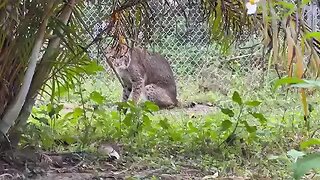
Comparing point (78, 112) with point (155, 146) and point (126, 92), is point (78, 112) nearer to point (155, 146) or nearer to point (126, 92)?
point (155, 146)

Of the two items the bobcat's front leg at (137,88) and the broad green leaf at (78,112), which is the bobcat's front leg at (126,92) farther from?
the broad green leaf at (78,112)

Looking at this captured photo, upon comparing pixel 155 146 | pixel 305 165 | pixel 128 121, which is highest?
pixel 305 165

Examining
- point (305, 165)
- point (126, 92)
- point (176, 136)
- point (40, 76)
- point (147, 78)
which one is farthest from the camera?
point (147, 78)

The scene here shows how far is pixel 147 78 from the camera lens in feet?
22.7

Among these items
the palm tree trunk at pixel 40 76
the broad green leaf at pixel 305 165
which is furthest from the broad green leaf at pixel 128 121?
the broad green leaf at pixel 305 165

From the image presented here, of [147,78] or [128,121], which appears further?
[147,78]

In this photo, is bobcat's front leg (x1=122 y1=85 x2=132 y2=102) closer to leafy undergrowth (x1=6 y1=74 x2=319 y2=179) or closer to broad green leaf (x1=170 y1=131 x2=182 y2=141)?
leafy undergrowth (x1=6 y1=74 x2=319 y2=179)

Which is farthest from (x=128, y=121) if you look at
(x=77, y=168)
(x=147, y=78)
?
(x=147, y=78)

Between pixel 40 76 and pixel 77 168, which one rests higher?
pixel 40 76

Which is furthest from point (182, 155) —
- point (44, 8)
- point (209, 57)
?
point (209, 57)

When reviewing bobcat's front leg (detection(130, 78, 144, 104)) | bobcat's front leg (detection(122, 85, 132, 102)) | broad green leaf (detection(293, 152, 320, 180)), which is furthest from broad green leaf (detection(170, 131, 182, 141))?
bobcat's front leg (detection(130, 78, 144, 104))

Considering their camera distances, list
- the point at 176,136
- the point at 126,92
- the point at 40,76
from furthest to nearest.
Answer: the point at 126,92 → the point at 176,136 → the point at 40,76

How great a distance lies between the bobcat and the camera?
6.54m

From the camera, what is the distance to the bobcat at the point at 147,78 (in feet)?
21.5
